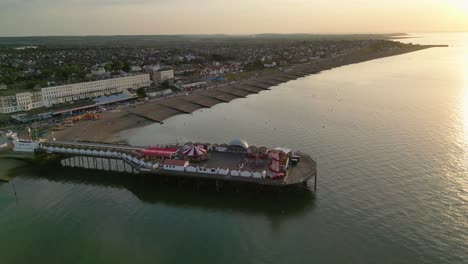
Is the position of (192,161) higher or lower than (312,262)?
higher

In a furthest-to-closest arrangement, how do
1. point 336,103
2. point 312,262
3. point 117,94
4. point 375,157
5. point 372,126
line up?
1. point 117,94
2. point 336,103
3. point 372,126
4. point 375,157
5. point 312,262

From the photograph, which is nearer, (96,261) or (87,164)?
(96,261)

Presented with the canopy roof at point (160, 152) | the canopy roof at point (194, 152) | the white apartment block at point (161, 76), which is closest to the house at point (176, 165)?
the canopy roof at point (194, 152)

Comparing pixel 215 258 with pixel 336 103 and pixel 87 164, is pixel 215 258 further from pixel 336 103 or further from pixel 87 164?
pixel 336 103

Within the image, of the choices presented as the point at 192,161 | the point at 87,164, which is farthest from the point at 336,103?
the point at 87,164

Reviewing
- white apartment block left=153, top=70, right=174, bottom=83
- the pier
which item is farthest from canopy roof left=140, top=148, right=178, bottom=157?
white apartment block left=153, top=70, right=174, bottom=83

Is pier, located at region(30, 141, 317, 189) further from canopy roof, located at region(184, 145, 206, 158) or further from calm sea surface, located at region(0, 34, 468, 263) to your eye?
A: calm sea surface, located at region(0, 34, 468, 263)

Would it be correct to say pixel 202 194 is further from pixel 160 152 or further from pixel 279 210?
pixel 279 210

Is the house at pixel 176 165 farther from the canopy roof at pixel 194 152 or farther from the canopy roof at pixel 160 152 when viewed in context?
the canopy roof at pixel 160 152
